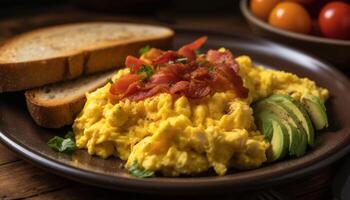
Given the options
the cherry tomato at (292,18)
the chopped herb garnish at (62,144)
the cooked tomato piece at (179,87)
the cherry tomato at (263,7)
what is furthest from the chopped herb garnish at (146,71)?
the cherry tomato at (263,7)

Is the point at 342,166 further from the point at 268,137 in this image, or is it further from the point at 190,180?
the point at 190,180

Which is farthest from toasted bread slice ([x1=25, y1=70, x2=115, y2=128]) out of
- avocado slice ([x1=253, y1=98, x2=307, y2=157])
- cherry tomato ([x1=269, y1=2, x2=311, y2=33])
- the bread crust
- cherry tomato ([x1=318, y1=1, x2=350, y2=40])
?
cherry tomato ([x1=318, y1=1, x2=350, y2=40])

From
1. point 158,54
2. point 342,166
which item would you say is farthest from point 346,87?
point 158,54

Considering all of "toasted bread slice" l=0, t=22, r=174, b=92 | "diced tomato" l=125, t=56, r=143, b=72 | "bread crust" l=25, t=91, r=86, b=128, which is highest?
"diced tomato" l=125, t=56, r=143, b=72

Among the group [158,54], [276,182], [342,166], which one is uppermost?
[158,54]

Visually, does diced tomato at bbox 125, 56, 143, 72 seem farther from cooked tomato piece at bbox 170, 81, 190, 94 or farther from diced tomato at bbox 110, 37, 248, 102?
cooked tomato piece at bbox 170, 81, 190, 94

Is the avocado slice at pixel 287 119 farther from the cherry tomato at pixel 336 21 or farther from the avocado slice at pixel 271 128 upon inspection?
the cherry tomato at pixel 336 21

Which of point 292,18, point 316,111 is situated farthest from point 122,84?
point 292,18
